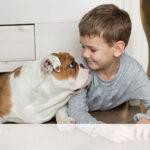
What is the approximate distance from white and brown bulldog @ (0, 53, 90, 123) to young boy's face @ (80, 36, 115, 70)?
0.15 ft

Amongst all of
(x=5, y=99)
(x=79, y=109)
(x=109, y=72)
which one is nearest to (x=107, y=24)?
(x=109, y=72)

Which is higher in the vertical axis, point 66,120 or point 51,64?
point 51,64

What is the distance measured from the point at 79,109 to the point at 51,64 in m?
0.21

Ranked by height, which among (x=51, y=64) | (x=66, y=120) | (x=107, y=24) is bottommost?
(x=66, y=120)

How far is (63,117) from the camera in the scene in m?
1.48

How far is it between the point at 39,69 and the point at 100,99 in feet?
0.95

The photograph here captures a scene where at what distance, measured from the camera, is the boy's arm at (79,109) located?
4.70ft

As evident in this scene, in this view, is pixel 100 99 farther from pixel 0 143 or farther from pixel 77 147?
pixel 0 143

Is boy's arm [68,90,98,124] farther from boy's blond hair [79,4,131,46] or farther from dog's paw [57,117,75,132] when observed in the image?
boy's blond hair [79,4,131,46]

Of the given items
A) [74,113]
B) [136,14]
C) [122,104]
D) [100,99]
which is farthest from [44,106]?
[136,14]

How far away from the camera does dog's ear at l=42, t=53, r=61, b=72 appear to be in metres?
1.41

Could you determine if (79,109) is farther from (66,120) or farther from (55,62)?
(55,62)

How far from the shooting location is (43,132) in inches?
51.0

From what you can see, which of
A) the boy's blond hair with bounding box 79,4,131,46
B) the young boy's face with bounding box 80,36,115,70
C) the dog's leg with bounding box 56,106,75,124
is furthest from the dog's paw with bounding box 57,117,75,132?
Answer: the boy's blond hair with bounding box 79,4,131,46
